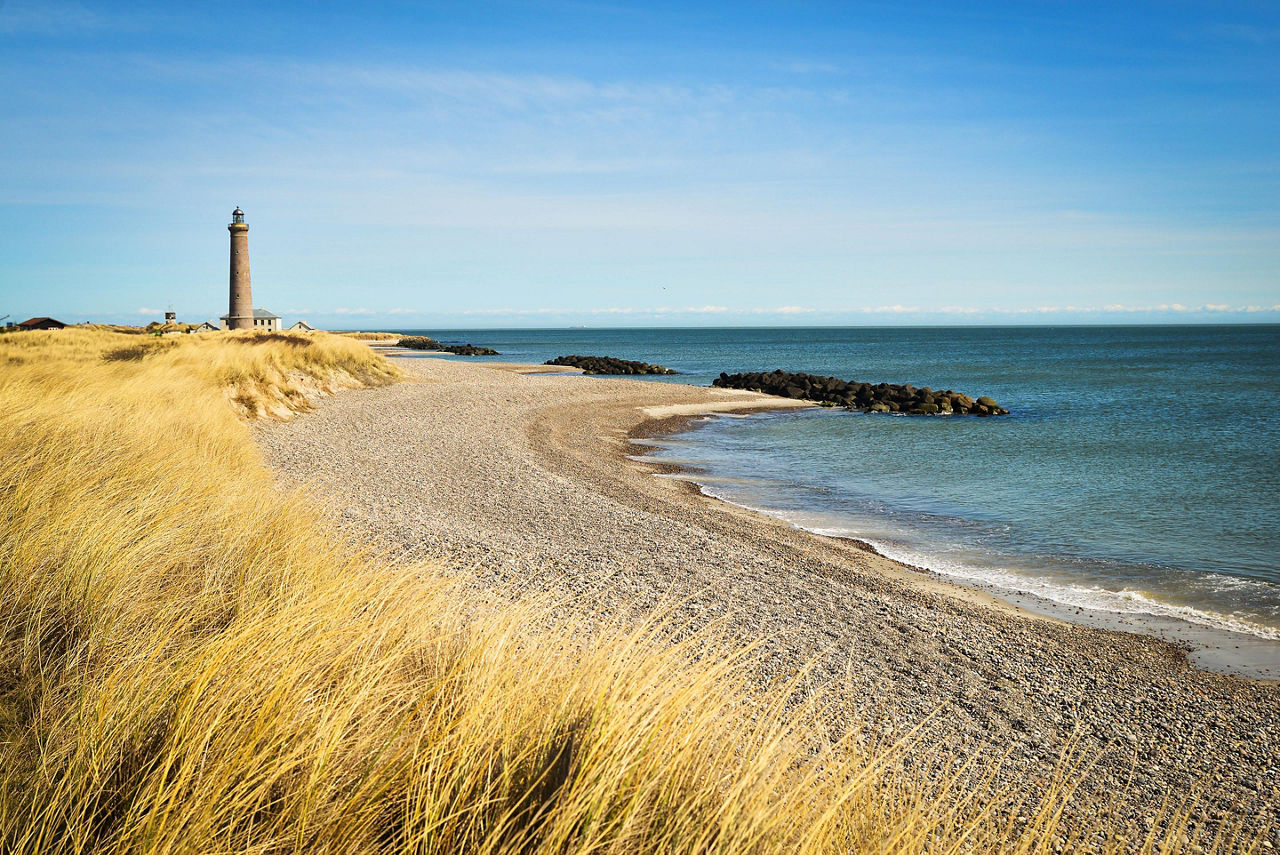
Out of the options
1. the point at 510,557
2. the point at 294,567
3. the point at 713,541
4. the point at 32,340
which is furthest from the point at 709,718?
the point at 32,340

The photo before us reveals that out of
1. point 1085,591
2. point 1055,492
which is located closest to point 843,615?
point 1085,591

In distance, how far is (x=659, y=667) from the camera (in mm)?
3125

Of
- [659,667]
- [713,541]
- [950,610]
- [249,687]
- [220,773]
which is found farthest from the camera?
[713,541]

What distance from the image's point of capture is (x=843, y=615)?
26.7ft

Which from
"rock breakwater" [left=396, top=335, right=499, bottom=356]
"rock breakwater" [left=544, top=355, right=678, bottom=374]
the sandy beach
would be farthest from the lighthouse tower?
the sandy beach

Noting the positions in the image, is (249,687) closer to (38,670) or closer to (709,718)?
(38,670)

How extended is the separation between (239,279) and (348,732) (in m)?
56.0

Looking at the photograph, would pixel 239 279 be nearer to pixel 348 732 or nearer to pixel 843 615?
pixel 843 615

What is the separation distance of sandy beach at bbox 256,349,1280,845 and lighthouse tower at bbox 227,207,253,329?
4098 cm

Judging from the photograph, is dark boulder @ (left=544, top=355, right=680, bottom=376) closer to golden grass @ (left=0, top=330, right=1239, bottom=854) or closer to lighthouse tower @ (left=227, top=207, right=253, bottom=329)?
lighthouse tower @ (left=227, top=207, right=253, bottom=329)

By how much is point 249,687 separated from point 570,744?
1142 millimetres

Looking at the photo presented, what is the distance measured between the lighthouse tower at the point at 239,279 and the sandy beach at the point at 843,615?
134 ft

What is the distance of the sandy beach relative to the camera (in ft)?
18.5

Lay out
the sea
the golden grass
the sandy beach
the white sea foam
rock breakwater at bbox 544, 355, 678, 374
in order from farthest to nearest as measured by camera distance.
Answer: rock breakwater at bbox 544, 355, 678, 374, the sea, the white sea foam, the sandy beach, the golden grass
